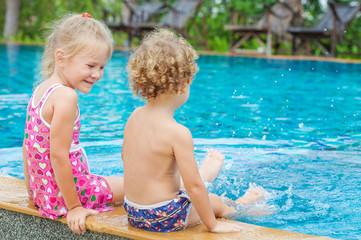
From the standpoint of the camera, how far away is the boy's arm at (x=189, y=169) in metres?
1.71

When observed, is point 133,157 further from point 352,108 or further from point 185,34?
point 185,34

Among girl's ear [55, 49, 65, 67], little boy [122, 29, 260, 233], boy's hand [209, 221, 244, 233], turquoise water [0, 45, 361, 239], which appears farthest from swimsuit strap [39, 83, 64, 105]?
turquoise water [0, 45, 361, 239]

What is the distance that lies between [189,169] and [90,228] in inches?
17.7

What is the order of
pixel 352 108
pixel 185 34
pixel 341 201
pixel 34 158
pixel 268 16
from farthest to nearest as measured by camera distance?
pixel 185 34 < pixel 268 16 < pixel 352 108 < pixel 341 201 < pixel 34 158

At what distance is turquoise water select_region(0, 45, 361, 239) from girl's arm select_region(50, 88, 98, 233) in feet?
2.66

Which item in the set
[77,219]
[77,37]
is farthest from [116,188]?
[77,37]

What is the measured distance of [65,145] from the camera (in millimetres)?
1847

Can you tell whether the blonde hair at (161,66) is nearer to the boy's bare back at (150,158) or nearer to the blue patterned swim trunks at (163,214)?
the boy's bare back at (150,158)

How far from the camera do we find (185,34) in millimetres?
12773

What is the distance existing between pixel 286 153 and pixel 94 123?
5.82 ft

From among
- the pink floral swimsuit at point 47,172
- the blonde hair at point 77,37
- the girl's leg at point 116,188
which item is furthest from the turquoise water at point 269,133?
the blonde hair at point 77,37

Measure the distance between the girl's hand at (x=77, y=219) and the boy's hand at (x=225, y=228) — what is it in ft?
1.52

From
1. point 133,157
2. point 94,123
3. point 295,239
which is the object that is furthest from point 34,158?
point 94,123

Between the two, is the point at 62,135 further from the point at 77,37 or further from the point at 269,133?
the point at 269,133
